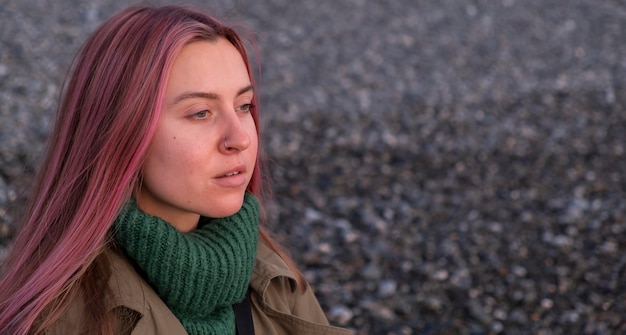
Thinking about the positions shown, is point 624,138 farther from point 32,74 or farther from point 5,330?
point 5,330

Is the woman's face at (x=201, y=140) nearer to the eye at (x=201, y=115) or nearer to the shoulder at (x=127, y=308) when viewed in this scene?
the eye at (x=201, y=115)

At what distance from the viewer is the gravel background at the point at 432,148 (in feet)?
21.7

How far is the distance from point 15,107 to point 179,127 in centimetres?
768

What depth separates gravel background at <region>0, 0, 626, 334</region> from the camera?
6602 mm

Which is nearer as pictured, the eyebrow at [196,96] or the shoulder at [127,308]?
the shoulder at [127,308]

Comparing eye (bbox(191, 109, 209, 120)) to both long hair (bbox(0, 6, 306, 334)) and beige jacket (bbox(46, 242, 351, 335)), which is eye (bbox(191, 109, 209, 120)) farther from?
beige jacket (bbox(46, 242, 351, 335))

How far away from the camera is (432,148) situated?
32.8 ft

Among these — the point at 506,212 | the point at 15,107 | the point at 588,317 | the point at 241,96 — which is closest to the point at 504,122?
the point at 506,212

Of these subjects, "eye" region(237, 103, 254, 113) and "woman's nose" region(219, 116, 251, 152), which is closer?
"woman's nose" region(219, 116, 251, 152)

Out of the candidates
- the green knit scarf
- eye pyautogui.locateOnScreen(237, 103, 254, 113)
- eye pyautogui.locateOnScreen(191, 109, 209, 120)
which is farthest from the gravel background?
eye pyautogui.locateOnScreen(191, 109, 209, 120)

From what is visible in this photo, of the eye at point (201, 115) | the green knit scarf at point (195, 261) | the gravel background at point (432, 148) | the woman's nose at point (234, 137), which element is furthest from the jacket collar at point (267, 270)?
the gravel background at point (432, 148)

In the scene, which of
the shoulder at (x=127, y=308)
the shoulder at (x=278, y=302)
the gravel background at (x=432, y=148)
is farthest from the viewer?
the gravel background at (x=432, y=148)

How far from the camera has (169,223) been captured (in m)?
3.17

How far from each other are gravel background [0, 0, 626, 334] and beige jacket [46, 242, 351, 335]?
255 cm
